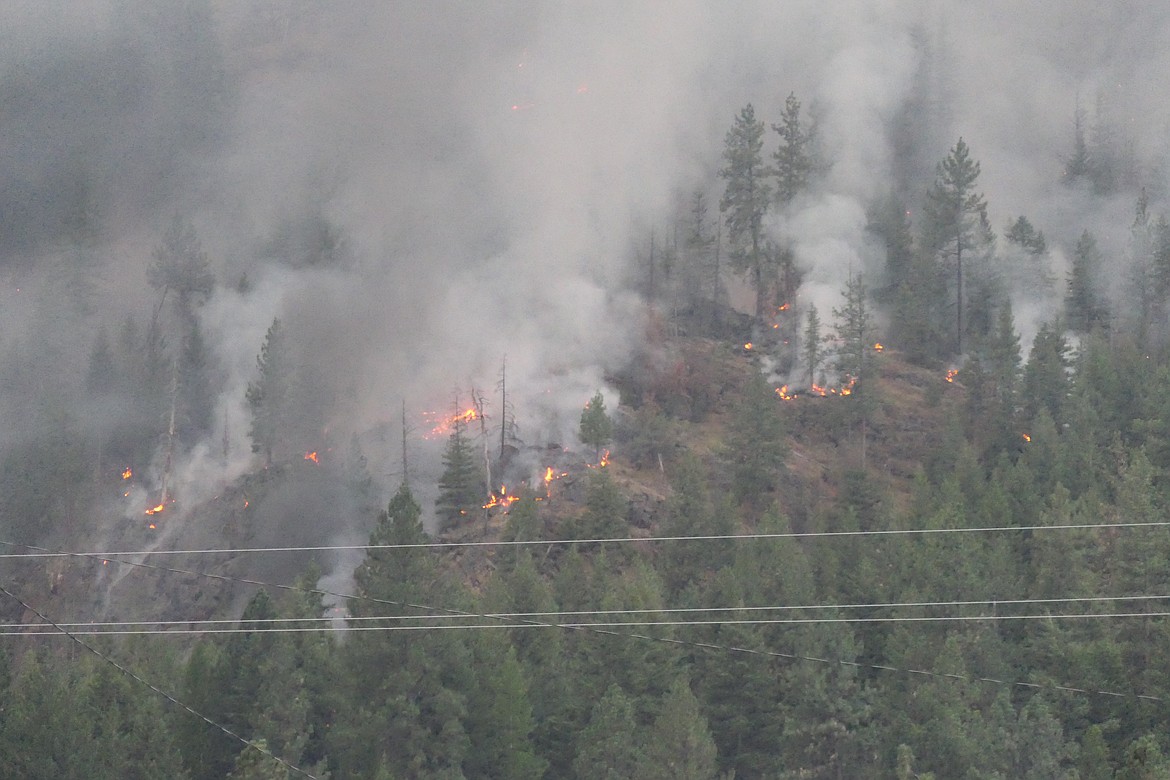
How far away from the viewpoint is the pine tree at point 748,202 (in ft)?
343

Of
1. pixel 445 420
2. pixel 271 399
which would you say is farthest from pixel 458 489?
pixel 271 399

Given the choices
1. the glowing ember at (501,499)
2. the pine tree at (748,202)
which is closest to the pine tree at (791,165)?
the pine tree at (748,202)

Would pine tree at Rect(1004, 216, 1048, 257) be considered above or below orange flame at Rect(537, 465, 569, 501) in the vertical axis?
above

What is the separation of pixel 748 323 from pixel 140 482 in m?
51.7

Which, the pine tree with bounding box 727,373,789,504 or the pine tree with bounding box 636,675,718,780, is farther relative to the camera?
the pine tree with bounding box 727,373,789,504

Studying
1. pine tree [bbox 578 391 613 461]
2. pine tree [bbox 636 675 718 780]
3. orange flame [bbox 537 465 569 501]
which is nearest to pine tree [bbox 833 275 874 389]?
pine tree [bbox 578 391 613 461]

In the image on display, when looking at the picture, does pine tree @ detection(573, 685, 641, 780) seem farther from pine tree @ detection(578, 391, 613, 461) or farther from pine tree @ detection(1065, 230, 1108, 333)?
pine tree @ detection(1065, 230, 1108, 333)

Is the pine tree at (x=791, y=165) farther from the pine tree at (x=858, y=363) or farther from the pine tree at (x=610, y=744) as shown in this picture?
the pine tree at (x=610, y=744)

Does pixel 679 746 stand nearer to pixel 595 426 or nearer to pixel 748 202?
pixel 595 426

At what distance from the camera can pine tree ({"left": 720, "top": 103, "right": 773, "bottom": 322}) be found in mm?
104688

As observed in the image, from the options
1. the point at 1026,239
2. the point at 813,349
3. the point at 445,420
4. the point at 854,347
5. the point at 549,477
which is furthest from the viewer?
the point at 1026,239

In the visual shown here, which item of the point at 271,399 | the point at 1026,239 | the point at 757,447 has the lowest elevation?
the point at 757,447

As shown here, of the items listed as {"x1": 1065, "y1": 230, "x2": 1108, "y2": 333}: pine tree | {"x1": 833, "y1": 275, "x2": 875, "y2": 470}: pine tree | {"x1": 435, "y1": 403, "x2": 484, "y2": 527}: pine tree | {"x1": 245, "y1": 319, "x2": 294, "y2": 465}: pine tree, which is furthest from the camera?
{"x1": 1065, "y1": 230, "x2": 1108, "y2": 333}: pine tree

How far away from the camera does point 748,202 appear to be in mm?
106062
